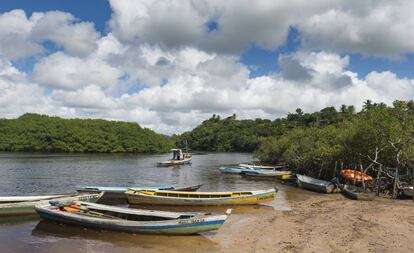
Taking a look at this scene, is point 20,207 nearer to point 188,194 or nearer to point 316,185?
point 188,194

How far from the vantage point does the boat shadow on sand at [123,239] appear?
58.0 ft

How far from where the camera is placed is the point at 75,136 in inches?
5049

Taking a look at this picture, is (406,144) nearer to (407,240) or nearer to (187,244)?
(407,240)

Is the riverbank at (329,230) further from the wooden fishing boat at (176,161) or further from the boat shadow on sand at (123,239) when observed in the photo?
the wooden fishing boat at (176,161)

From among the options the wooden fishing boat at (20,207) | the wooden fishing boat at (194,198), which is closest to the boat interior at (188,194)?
the wooden fishing boat at (194,198)

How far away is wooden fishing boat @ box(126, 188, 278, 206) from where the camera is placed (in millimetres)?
27453

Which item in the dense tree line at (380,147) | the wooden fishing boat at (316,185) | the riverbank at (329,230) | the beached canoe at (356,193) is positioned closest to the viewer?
the riverbank at (329,230)

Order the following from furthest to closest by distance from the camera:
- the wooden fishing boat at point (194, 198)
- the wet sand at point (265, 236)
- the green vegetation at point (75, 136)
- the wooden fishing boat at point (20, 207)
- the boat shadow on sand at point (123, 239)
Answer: the green vegetation at point (75, 136)
the wooden fishing boat at point (194, 198)
the wooden fishing boat at point (20, 207)
the boat shadow on sand at point (123, 239)
the wet sand at point (265, 236)

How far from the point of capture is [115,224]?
64.3 ft

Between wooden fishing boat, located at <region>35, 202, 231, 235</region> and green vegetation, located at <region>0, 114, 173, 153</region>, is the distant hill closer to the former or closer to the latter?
green vegetation, located at <region>0, 114, 173, 153</region>

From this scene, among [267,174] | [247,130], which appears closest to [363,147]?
[267,174]

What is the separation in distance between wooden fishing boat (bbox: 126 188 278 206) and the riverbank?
7.96 ft

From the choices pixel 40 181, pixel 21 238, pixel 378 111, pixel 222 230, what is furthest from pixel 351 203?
pixel 40 181

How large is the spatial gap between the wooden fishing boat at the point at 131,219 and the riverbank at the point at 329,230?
126 cm
